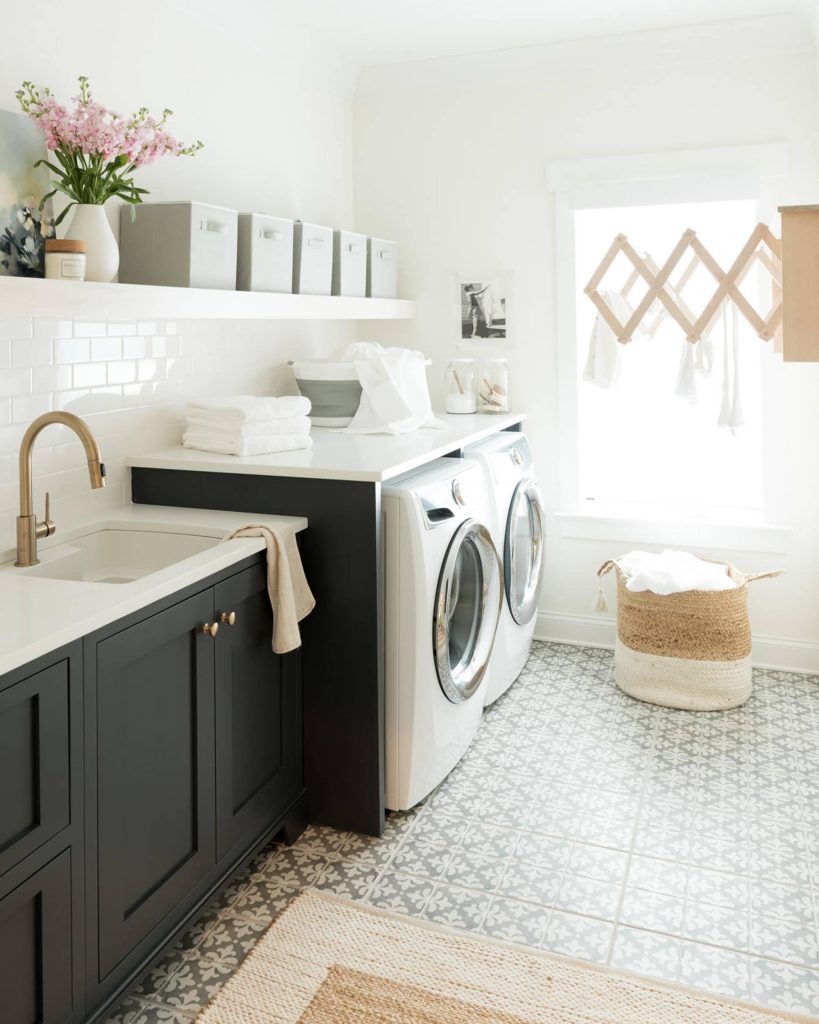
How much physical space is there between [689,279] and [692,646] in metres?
1.42

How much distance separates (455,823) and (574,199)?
2.51 meters

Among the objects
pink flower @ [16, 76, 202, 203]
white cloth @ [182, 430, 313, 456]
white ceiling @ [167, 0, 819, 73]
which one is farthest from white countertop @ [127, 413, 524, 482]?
white ceiling @ [167, 0, 819, 73]

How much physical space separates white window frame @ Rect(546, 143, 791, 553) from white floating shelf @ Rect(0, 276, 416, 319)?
0.98 meters

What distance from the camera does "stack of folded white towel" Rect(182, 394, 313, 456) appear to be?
104 inches

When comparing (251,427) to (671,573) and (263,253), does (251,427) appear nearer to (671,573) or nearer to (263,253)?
(263,253)

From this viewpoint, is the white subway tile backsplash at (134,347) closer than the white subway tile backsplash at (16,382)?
No

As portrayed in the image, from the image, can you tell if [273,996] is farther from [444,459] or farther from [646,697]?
[646,697]

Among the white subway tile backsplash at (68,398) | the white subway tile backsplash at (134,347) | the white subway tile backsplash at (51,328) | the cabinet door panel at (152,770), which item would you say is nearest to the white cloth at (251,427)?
the white subway tile backsplash at (134,347)

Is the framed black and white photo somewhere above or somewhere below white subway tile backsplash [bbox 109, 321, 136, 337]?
above

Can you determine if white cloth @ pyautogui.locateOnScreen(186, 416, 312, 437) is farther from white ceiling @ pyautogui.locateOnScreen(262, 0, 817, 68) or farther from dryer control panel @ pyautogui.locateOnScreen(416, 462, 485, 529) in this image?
white ceiling @ pyautogui.locateOnScreen(262, 0, 817, 68)

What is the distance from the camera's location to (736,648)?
328 cm

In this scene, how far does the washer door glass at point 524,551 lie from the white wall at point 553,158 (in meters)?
0.34

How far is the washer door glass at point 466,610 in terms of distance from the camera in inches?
103

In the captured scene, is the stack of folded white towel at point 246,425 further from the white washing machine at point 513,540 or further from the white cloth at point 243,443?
the white washing machine at point 513,540
